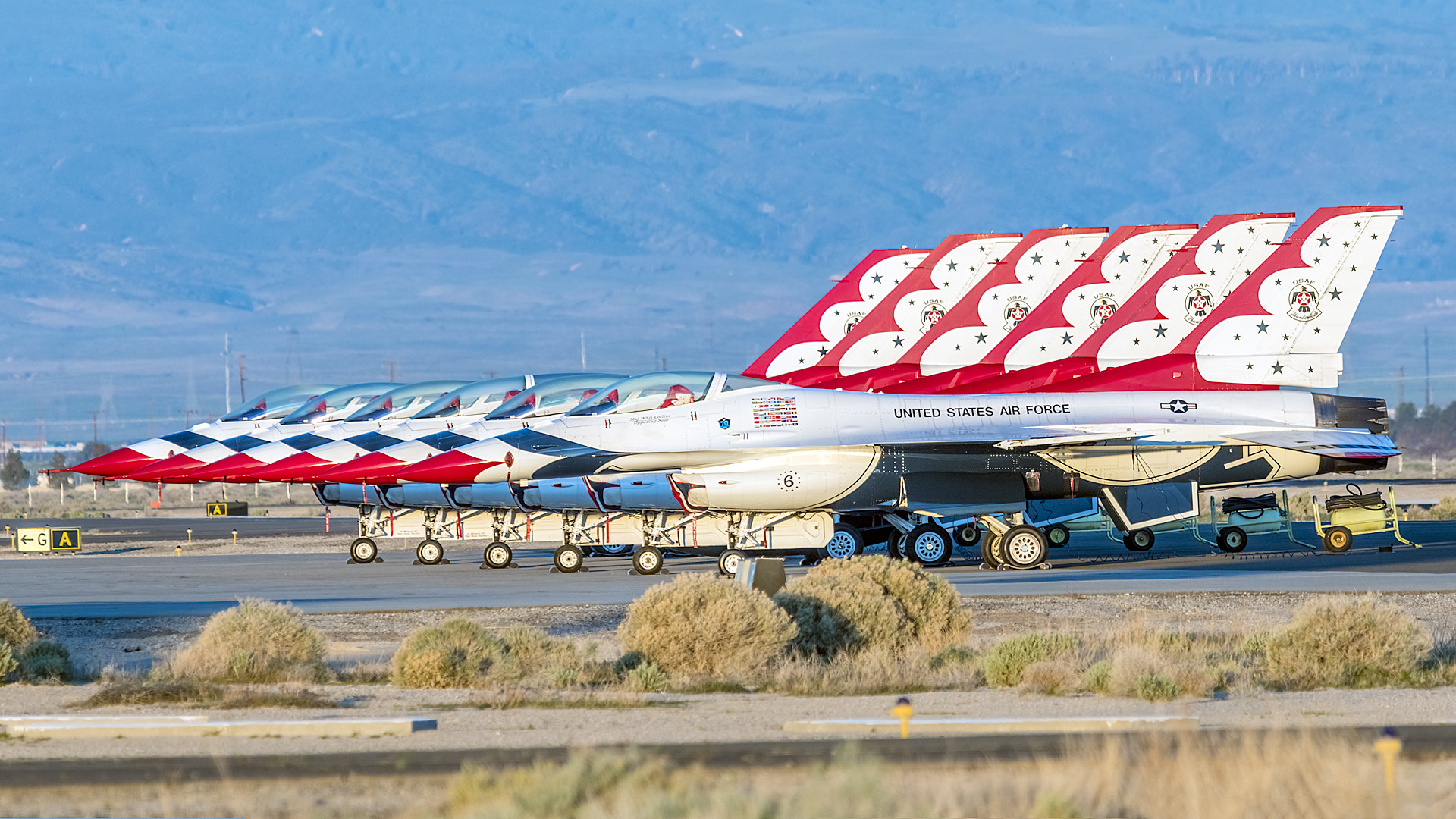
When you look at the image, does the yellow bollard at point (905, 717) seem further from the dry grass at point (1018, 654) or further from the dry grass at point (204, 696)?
the dry grass at point (204, 696)

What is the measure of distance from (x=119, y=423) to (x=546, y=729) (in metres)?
147

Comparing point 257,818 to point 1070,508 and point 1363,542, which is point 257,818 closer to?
point 1070,508

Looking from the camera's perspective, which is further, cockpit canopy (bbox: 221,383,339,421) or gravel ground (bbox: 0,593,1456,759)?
cockpit canopy (bbox: 221,383,339,421)

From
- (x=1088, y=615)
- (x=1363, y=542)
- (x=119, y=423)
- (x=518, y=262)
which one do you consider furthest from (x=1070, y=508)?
(x=518, y=262)

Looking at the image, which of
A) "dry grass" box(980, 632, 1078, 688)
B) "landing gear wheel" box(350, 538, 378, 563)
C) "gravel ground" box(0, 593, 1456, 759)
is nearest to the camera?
"gravel ground" box(0, 593, 1456, 759)

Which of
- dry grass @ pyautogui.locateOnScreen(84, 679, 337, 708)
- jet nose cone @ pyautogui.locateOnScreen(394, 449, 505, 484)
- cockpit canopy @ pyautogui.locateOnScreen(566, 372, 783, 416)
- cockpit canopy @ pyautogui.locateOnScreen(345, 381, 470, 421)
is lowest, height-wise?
dry grass @ pyautogui.locateOnScreen(84, 679, 337, 708)

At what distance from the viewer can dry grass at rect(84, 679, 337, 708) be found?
12.6m

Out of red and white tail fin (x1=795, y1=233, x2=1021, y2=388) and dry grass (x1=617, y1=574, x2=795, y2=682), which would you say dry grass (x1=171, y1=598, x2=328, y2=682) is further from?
red and white tail fin (x1=795, y1=233, x2=1021, y2=388)

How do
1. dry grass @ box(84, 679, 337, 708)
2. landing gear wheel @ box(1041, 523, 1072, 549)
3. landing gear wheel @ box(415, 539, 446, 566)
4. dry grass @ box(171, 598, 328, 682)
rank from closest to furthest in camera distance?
1. dry grass @ box(84, 679, 337, 708)
2. dry grass @ box(171, 598, 328, 682)
3. landing gear wheel @ box(415, 539, 446, 566)
4. landing gear wheel @ box(1041, 523, 1072, 549)

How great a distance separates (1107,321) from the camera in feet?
97.5

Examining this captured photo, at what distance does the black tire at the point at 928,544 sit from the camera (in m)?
26.8

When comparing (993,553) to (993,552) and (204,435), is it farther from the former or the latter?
(204,435)

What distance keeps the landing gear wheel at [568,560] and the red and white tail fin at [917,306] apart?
7.28 m

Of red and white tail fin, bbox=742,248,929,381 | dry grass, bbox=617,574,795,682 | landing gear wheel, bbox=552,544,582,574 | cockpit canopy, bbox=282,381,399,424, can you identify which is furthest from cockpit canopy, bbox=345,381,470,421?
dry grass, bbox=617,574,795,682
